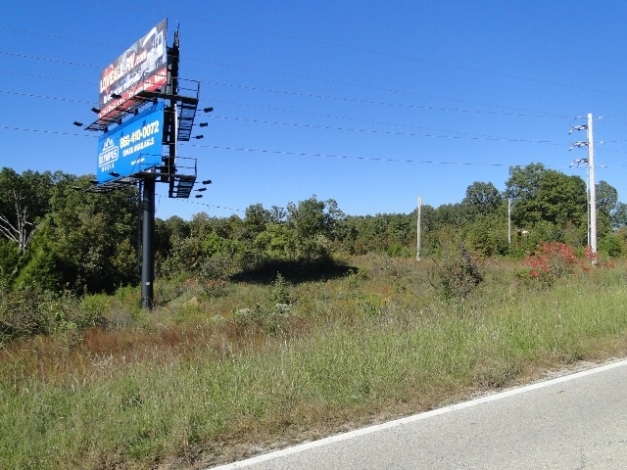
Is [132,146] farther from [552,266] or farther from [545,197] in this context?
[545,197]

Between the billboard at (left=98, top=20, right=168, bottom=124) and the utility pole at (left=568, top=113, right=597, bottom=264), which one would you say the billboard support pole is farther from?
the utility pole at (left=568, top=113, right=597, bottom=264)

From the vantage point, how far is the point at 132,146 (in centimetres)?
2419

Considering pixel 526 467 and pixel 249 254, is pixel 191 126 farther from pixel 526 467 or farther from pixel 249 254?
pixel 526 467

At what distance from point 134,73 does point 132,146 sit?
381 centimetres

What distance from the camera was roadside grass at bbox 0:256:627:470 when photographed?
170 inches

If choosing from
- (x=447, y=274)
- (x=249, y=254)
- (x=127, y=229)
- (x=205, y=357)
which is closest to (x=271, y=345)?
(x=205, y=357)

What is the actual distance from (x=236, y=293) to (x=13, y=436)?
69.4 feet

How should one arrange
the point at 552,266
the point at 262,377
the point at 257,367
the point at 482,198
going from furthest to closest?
the point at 482,198 < the point at 552,266 < the point at 257,367 < the point at 262,377

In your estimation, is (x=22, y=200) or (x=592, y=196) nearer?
(x=592, y=196)

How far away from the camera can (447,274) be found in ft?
55.3

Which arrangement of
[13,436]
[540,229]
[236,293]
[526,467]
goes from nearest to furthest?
[526,467]
[13,436]
[236,293]
[540,229]

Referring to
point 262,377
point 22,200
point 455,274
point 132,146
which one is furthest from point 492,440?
point 22,200

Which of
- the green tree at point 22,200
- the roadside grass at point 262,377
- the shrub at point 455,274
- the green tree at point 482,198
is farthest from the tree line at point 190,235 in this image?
the green tree at point 482,198

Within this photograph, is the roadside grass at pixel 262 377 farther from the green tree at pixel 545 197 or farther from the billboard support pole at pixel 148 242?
the green tree at pixel 545 197
